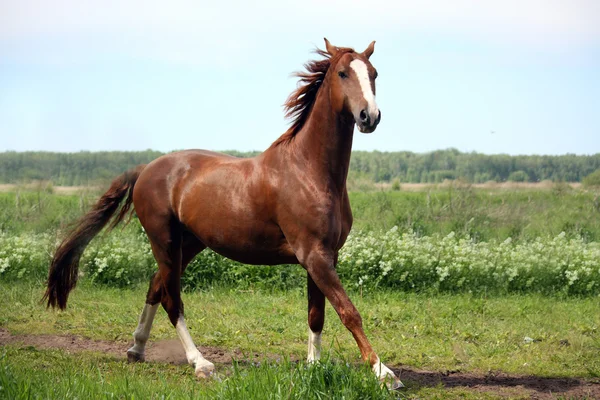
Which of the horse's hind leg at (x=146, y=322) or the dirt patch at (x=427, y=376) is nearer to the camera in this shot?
the dirt patch at (x=427, y=376)

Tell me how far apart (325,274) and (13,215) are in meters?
12.9

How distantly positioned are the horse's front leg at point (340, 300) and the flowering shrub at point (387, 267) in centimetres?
492

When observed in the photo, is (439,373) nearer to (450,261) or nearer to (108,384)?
(108,384)

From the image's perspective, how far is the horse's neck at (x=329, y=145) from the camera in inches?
232

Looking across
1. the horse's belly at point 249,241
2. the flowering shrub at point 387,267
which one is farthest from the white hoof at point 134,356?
the flowering shrub at point 387,267

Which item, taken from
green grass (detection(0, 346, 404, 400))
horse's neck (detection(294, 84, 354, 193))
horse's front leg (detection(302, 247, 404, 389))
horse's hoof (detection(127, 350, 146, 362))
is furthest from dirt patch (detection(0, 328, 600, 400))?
horse's neck (detection(294, 84, 354, 193))

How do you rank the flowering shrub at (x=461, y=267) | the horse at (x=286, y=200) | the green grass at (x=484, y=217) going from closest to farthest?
the horse at (x=286, y=200), the flowering shrub at (x=461, y=267), the green grass at (x=484, y=217)

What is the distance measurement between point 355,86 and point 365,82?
0.09 meters

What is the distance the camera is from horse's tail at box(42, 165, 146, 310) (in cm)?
760

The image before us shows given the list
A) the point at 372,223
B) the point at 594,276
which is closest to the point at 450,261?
the point at 594,276

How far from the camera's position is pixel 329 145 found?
5.91m

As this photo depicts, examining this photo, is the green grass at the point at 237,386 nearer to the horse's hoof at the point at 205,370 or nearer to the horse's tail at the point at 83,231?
the horse's hoof at the point at 205,370

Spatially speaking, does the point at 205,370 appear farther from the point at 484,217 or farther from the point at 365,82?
the point at 484,217

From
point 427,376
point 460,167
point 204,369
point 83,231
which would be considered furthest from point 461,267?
point 460,167
